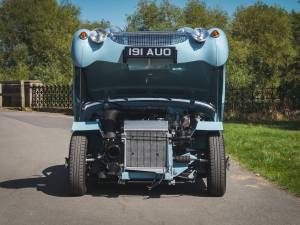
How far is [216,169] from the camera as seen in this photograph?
303 inches

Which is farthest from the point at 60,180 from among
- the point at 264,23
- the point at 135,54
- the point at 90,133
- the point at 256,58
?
the point at 264,23

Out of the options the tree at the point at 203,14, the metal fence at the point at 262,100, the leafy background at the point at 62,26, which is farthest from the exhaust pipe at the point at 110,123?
the tree at the point at 203,14

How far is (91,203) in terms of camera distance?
7.38 metres

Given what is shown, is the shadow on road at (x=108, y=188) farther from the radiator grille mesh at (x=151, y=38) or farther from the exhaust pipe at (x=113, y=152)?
the radiator grille mesh at (x=151, y=38)

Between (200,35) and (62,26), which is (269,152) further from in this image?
(62,26)

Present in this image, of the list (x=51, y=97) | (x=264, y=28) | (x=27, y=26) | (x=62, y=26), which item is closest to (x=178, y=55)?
(x=51, y=97)

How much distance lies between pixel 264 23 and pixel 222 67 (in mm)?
49967

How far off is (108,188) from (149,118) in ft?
4.08

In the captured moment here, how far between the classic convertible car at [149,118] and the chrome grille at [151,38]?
0.05 feet

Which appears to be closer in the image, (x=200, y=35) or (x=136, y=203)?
(x=136, y=203)

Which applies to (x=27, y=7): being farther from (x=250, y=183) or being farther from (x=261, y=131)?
(x=250, y=183)

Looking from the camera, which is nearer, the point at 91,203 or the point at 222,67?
the point at 91,203

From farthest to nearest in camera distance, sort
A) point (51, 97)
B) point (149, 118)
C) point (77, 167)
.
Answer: point (51, 97), point (149, 118), point (77, 167)

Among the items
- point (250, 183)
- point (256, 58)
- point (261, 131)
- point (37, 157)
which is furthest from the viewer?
point (256, 58)
